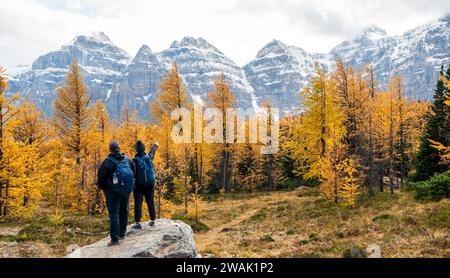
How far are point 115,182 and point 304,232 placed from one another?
11.6 meters

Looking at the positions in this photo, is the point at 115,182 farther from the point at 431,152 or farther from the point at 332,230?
the point at 431,152

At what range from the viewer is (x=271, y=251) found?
13508mm

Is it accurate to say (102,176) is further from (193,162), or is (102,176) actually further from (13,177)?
(193,162)

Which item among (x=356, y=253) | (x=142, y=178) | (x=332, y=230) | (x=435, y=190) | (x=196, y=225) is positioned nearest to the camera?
(x=142, y=178)

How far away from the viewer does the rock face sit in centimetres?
754

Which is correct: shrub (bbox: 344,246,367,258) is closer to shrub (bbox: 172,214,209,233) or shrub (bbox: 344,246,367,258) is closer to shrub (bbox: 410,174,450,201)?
shrub (bbox: 410,174,450,201)

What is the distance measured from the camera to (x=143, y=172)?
9.22 m

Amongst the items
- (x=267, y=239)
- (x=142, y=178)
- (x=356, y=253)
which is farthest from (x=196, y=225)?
(x=142, y=178)

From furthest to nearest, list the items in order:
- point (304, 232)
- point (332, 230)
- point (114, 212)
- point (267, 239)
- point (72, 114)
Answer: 1. point (72, 114)
2. point (304, 232)
3. point (332, 230)
4. point (267, 239)
5. point (114, 212)

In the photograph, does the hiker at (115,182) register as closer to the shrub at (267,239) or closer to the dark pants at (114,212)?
the dark pants at (114,212)

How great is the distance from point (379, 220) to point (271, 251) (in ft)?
19.1

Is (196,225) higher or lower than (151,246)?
lower

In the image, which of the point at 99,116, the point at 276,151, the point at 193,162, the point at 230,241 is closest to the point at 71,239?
the point at 230,241

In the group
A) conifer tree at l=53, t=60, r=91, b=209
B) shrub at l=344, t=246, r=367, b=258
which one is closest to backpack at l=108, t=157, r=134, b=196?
shrub at l=344, t=246, r=367, b=258
